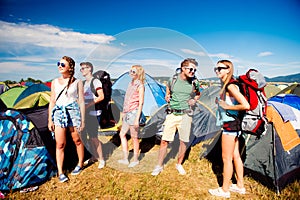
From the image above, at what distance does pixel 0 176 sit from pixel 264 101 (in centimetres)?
360

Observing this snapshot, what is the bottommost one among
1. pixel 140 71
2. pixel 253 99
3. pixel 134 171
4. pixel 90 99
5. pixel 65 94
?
pixel 134 171

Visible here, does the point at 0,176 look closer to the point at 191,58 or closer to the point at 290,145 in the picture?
the point at 191,58

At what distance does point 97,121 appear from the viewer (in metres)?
3.67

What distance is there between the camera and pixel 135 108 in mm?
3596

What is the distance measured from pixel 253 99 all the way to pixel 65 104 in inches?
98.5

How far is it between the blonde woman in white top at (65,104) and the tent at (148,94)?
3209 millimetres

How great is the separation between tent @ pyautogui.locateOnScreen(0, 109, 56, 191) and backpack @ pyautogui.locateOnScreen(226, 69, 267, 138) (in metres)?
2.82

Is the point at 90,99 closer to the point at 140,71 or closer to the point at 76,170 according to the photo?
the point at 140,71

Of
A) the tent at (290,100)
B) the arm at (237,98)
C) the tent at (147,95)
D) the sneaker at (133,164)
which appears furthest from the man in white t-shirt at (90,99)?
the tent at (290,100)

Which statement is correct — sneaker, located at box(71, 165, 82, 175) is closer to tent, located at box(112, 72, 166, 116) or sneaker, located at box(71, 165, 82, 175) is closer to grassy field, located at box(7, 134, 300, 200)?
grassy field, located at box(7, 134, 300, 200)

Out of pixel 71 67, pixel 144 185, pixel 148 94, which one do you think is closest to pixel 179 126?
pixel 144 185

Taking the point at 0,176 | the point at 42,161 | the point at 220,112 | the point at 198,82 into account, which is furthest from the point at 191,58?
the point at 0,176

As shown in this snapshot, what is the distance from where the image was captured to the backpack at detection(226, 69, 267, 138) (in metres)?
2.58

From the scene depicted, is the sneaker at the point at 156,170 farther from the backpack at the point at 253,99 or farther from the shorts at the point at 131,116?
the backpack at the point at 253,99
